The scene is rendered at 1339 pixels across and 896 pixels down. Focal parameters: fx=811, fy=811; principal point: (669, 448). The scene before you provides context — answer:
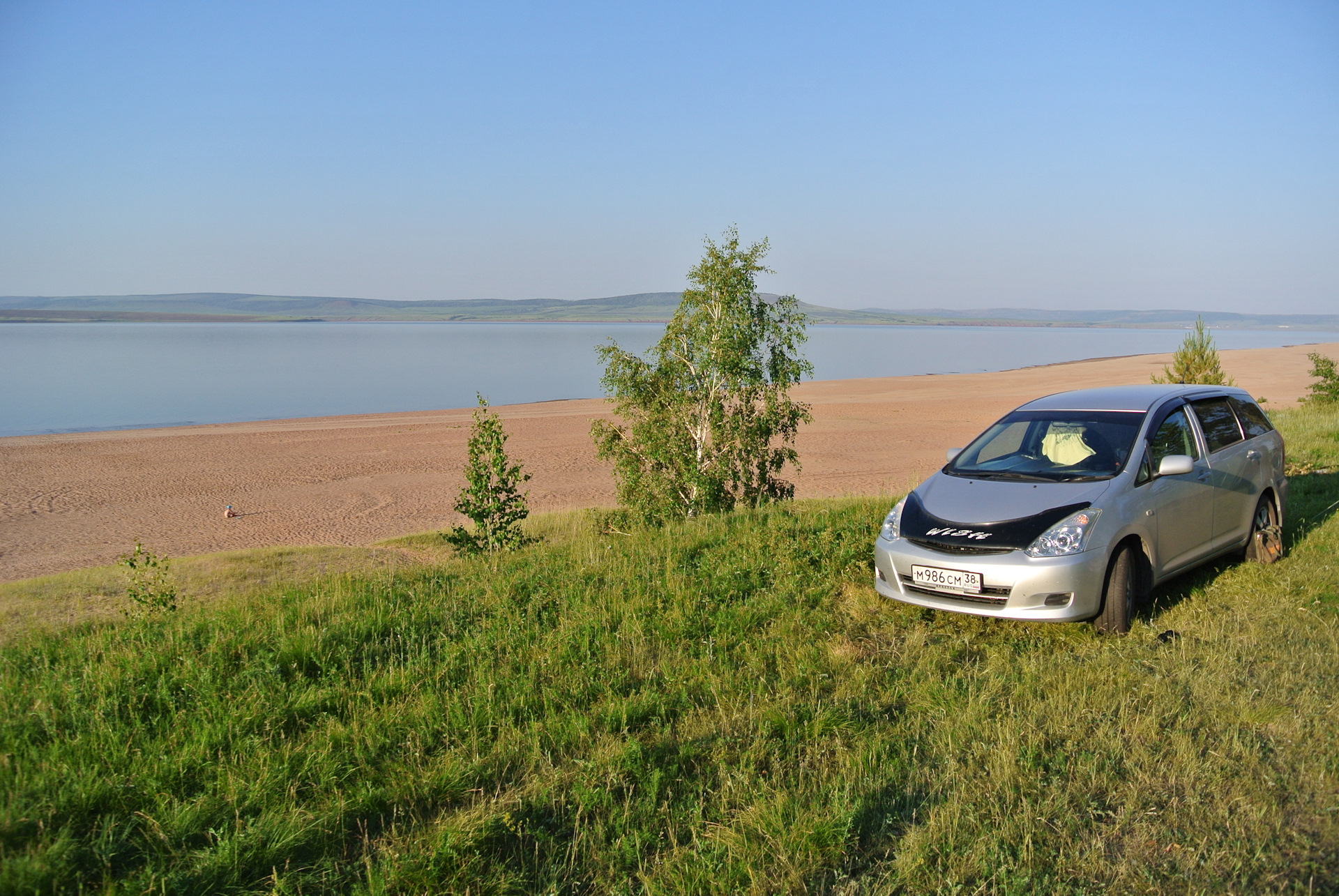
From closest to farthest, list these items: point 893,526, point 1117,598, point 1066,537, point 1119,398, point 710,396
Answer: point 1066,537, point 1117,598, point 893,526, point 1119,398, point 710,396

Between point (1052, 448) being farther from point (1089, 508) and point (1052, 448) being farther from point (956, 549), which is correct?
point (956, 549)

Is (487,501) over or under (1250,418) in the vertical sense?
under

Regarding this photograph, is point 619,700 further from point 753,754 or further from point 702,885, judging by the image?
point 702,885

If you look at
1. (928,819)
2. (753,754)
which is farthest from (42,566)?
(928,819)

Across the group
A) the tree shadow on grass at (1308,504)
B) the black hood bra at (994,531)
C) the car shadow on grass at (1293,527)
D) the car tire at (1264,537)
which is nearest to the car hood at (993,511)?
the black hood bra at (994,531)

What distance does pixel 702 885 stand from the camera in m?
3.10

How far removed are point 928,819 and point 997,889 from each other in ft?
1.45

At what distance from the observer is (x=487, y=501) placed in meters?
9.25

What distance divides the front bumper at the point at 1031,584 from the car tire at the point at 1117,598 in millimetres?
100

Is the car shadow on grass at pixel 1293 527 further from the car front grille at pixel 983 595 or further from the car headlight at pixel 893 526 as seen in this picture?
the car headlight at pixel 893 526

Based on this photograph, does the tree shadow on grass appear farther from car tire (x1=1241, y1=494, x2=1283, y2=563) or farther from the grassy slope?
the grassy slope

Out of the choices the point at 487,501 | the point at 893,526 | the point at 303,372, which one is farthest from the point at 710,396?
the point at 303,372

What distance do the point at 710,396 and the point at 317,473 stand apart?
1554 centimetres

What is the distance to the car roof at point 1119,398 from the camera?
6.89m
